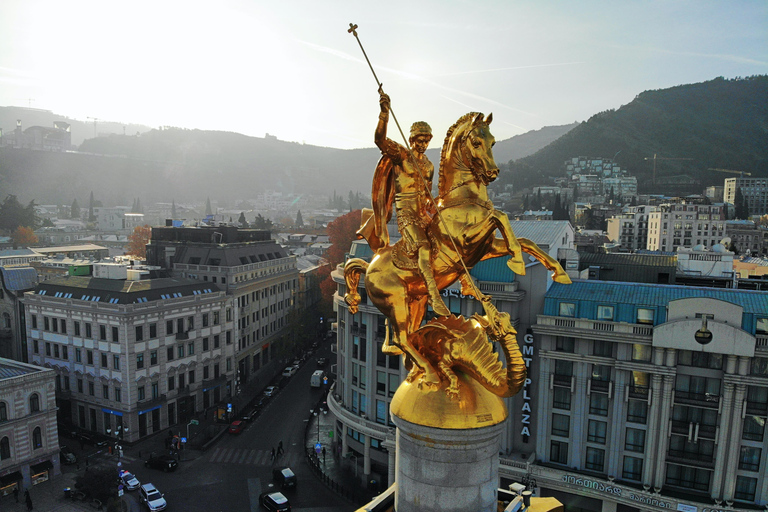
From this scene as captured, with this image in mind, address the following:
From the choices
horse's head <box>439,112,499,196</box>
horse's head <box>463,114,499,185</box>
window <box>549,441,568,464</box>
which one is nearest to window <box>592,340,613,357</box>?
window <box>549,441,568,464</box>

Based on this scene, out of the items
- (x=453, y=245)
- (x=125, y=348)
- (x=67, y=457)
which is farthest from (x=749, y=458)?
(x=67, y=457)

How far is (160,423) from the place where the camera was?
57.5 m

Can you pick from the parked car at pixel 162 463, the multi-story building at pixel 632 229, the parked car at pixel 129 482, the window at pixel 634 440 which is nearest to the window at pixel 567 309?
the window at pixel 634 440

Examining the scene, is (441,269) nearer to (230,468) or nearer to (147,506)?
(147,506)

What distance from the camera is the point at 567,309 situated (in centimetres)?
4075

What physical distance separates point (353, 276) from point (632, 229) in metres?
145

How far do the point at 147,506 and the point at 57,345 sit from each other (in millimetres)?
24432

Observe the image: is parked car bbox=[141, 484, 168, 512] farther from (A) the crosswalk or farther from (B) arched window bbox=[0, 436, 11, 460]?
(B) arched window bbox=[0, 436, 11, 460]

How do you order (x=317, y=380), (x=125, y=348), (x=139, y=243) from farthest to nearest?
1. (x=139, y=243)
2. (x=317, y=380)
3. (x=125, y=348)

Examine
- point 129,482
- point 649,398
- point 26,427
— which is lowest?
point 129,482

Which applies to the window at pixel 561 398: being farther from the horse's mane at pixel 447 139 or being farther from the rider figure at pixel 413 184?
the horse's mane at pixel 447 139

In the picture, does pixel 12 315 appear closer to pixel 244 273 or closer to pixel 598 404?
pixel 244 273

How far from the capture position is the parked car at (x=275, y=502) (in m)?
41.5

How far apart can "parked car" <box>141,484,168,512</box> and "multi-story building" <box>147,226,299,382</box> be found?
84.6ft
